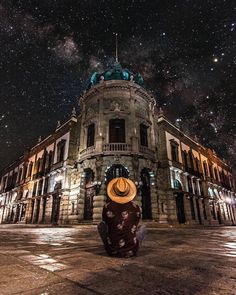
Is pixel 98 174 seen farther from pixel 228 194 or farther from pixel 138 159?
pixel 228 194

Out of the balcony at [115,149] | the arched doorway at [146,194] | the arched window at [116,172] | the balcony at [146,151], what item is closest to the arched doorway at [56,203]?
the balcony at [115,149]

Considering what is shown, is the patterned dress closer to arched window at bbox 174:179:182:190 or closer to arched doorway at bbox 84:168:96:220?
arched doorway at bbox 84:168:96:220

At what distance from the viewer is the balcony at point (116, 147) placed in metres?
16.8

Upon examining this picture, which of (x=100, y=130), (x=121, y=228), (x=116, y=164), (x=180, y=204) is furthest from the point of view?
(x=180, y=204)

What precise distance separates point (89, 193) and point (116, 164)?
11.3ft

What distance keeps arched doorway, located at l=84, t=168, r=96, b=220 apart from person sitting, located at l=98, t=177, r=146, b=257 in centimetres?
1297

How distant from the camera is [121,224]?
3482mm

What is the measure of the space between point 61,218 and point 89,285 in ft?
57.4

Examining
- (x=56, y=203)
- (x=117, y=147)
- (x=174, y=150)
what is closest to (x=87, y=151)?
(x=117, y=147)

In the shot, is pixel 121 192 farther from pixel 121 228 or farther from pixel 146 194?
pixel 146 194

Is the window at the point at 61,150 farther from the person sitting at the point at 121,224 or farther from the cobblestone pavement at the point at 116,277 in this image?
the cobblestone pavement at the point at 116,277

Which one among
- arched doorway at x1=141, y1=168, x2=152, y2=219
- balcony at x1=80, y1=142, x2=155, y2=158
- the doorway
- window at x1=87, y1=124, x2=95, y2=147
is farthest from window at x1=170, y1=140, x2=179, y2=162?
window at x1=87, y1=124, x2=95, y2=147

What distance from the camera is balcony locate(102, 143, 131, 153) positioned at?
16844 millimetres

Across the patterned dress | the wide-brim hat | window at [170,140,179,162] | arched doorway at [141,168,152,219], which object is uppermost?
window at [170,140,179,162]
